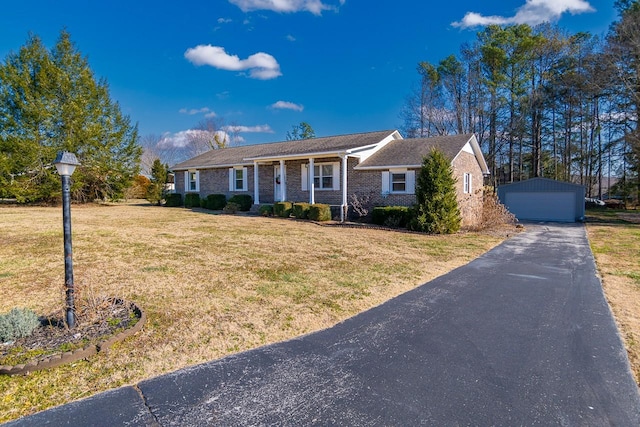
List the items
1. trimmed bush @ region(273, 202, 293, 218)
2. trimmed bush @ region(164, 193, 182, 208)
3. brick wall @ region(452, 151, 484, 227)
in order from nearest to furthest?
1. brick wall @ region(452, 151, 484, 227)
2. trimmed bush @ region(273, 202, 293, 218)
3. trimmed bush @ region(164, 193, 182, 208)

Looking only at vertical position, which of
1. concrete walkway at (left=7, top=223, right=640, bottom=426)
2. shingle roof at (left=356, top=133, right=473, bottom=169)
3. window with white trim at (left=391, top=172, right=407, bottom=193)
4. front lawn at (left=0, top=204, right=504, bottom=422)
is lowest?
concrete walkway at (left=7, top=223, right=640, bottom=426)

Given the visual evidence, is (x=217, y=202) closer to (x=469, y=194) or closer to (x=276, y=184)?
(x=276, y=184)

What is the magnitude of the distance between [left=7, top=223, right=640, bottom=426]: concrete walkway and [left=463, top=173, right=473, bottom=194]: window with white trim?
14.4 m

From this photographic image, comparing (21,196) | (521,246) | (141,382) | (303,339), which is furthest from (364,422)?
(21,196)

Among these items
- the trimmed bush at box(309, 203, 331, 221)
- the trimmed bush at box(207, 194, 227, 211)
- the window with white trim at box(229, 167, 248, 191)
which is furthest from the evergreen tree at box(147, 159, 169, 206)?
the trimmed bush at box(309, 203, 331, 221)

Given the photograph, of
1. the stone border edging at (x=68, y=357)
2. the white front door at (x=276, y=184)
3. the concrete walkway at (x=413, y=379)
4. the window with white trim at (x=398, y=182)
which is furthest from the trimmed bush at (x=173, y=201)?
the concrete walkway at (x=413, y=379)

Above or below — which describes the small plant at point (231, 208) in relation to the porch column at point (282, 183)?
below

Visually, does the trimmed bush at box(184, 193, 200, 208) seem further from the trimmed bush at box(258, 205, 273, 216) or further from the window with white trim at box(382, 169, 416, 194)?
the window with white trim at box(382, 169, 416, 194)

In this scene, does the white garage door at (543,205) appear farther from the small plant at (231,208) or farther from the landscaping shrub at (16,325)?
the landscaping shrub at (16,325)

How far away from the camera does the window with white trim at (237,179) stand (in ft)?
73.0

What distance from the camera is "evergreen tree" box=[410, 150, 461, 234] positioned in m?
12.7

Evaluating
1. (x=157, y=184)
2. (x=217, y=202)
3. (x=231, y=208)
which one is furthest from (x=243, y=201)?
(x=157, y=184)

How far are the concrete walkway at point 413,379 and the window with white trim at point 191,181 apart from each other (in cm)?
2311

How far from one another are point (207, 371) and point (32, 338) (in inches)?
80.8
